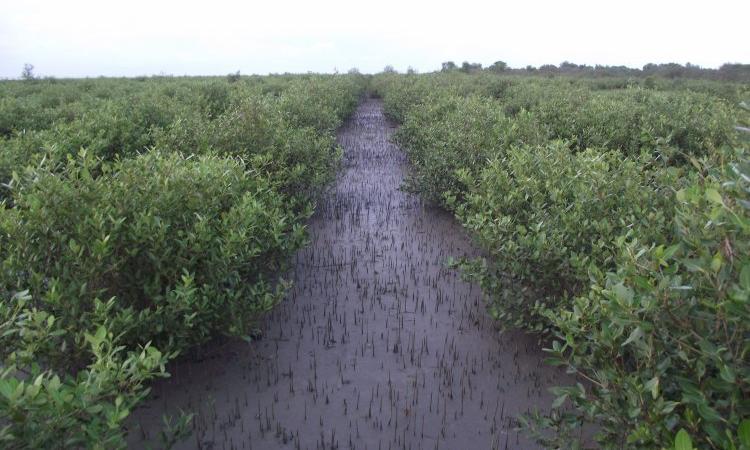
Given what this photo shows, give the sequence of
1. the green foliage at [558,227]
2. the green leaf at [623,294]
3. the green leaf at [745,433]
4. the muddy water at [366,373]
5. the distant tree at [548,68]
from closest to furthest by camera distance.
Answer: the green leaf at [745,433] < the green leaf at [623,294] < the muddy water at [366,373] < the green foliage at [558,227] < the distant tree at [548,68]

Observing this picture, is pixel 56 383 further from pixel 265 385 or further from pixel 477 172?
pixel 477 172

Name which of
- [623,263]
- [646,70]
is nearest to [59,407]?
[623,263]

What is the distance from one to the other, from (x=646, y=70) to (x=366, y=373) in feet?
135

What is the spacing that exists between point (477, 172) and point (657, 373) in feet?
14.7

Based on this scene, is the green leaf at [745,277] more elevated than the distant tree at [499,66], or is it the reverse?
the distant tree at [499,66]

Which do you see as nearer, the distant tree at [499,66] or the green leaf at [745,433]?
the green leaf at [745,433]

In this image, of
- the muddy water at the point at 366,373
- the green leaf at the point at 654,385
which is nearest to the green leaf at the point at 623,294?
the green leaf at the point at 654,385

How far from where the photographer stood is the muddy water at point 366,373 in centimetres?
312

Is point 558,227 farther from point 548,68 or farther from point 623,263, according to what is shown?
point 548,68

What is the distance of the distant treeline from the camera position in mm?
30953

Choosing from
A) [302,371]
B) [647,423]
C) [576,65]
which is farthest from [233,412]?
[576,65]

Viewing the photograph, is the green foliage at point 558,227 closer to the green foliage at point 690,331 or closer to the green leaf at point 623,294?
the green foliage at point 690,331

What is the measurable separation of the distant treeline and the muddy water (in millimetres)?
28536

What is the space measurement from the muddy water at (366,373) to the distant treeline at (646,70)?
1123 inches
